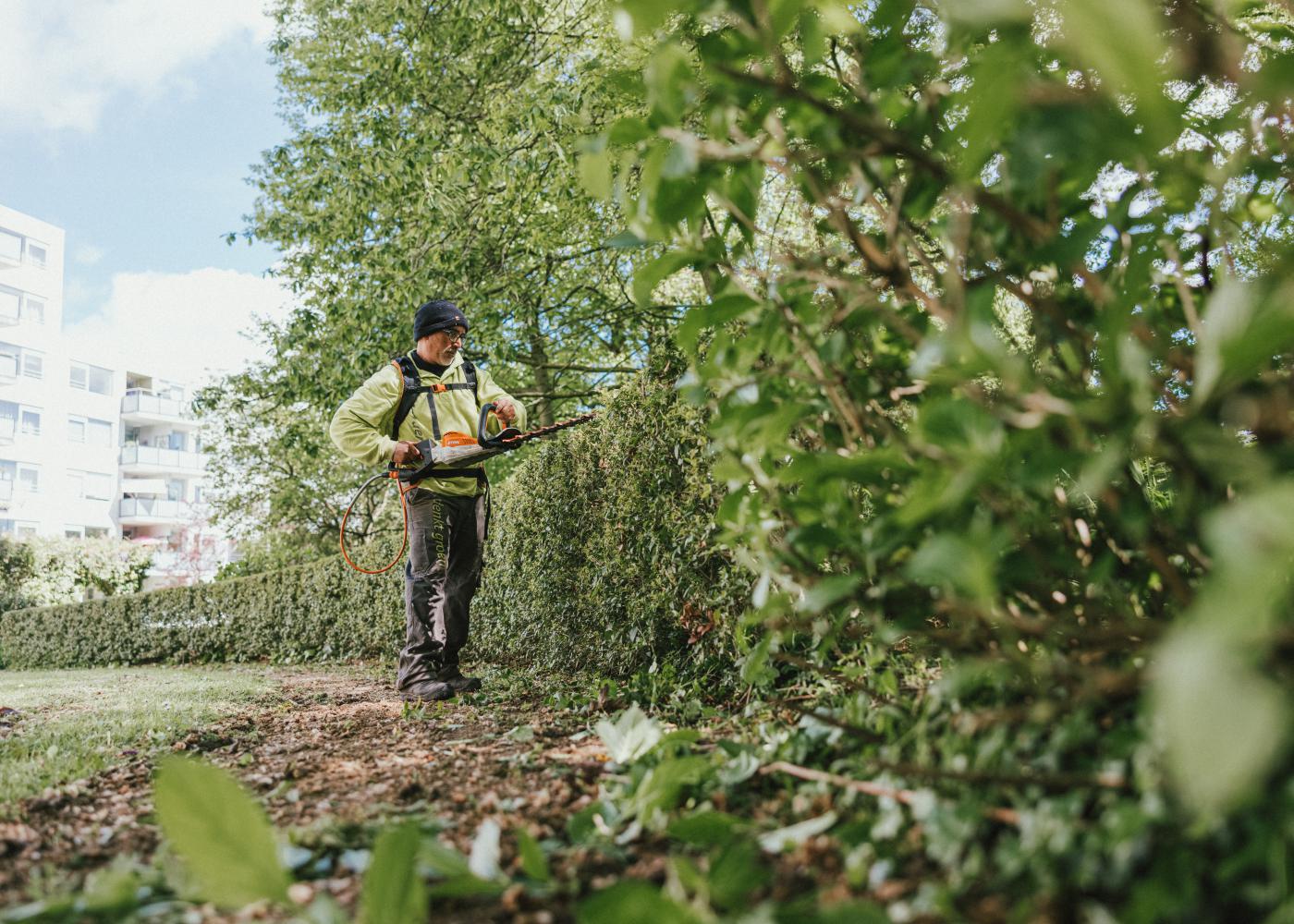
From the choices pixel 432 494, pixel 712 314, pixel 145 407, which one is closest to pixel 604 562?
pixel 432 494

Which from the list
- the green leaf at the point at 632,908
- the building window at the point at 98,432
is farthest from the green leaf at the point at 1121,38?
the building window at the point at 98,432

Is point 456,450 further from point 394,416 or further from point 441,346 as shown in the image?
point 441,346

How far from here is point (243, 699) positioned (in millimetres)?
5441

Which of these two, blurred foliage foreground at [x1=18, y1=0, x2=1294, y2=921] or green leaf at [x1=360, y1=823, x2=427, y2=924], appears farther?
green leaf at [x1=360, y1=823, x2=427, y2=924]

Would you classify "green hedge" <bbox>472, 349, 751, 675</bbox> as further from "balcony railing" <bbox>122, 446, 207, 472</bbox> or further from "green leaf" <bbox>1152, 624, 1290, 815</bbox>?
"balcony railing" <bbox>122, 446, 207, 472</bbox>

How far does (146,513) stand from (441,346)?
5825 cm

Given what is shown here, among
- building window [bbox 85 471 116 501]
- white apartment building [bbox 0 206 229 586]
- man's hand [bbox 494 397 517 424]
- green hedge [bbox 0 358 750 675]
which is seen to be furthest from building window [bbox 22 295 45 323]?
man's hand [bbox 494 397 517 424]

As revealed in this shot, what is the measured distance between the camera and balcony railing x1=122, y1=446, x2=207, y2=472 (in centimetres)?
5438

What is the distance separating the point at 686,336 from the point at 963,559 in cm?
67

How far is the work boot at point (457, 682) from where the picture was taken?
4.68 m

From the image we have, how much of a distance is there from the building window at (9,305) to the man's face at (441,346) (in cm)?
4756

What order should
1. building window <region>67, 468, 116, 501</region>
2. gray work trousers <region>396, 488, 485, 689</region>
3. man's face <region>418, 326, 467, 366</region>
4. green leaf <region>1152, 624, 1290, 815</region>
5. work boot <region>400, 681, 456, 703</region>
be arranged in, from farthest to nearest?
building window <region>67, 468, 116, 501</region> → man's face <region>418, 326, 467, 366</region> → gray work trousers <region>396, 488, 485, 689</region> → work boot <region>400, 681, 456, 703</region> → green leaf <region>1152, 624, 1290, 815</region>

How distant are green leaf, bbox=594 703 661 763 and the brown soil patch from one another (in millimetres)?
140

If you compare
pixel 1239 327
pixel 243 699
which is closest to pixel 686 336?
pixel 1239 327
